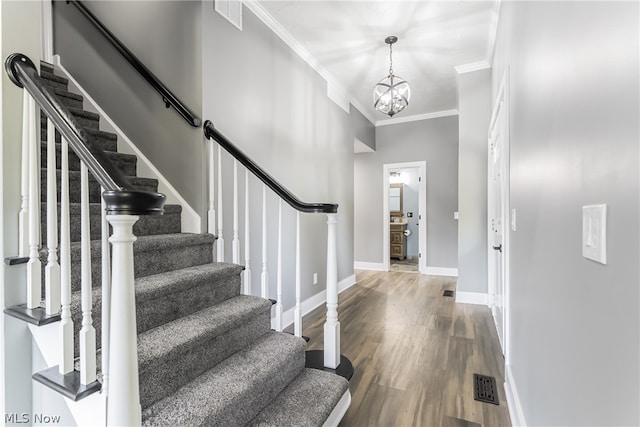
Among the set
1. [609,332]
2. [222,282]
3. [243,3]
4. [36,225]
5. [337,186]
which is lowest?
[222,282]

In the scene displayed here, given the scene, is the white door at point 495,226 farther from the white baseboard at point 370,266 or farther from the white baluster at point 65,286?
the white baluster at point 65,286

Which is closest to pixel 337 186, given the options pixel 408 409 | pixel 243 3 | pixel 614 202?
pixel 243 3

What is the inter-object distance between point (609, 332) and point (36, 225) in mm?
1909

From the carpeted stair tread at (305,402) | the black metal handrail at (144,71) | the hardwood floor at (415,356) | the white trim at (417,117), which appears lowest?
the hardwood floor at (415,356)

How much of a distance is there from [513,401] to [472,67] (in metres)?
3.66

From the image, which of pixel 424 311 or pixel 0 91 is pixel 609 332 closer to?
pixel 0 91

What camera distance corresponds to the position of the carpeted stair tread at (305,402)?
1474 mm

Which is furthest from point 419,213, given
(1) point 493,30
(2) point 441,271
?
(1) point 493,30

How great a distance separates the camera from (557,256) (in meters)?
1.08

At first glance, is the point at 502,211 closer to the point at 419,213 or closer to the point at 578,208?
the point at 578,208

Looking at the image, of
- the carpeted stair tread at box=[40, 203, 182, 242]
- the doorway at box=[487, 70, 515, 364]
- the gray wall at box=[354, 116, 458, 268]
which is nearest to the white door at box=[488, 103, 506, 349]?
the doorway at box=[487, 70, 515, 364]

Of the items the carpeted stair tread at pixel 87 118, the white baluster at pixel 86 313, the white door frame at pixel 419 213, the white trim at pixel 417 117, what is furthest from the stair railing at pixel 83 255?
the white trim at pixel 417 117

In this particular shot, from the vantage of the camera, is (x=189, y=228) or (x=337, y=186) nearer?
(x=189, y=228)

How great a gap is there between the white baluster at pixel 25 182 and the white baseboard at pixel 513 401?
2459mm
